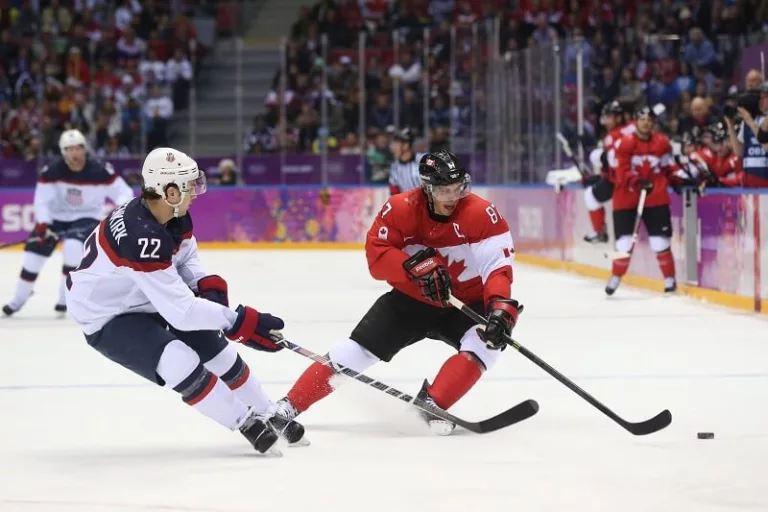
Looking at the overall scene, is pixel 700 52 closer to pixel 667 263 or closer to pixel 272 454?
pixel 667 263

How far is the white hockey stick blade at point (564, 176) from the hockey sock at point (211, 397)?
7435 mm

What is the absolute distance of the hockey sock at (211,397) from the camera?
383 centimetres

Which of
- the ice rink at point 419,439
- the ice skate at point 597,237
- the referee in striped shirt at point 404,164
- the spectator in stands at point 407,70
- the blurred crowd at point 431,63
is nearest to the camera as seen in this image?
the ice rink at point 419,439

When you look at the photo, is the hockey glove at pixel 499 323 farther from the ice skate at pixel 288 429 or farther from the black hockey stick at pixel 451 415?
the ice skate at pixel 288 429

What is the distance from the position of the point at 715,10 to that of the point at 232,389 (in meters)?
9.31

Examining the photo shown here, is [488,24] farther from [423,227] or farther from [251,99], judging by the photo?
[423,227]

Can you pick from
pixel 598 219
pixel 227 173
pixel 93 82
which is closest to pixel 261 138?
pixel 227 173

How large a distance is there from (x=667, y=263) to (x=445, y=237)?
4.84 metres

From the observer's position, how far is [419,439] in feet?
13.8

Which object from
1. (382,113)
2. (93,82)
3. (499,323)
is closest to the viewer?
(499,323)

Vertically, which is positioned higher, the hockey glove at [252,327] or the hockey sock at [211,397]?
the hockey glove at [252,327]

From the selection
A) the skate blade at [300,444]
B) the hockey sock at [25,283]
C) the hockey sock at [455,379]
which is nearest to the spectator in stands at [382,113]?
the hockey sock at [25,283]

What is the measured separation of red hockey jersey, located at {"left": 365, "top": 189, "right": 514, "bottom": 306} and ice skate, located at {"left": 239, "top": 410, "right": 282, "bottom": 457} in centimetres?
64

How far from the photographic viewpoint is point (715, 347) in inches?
254
